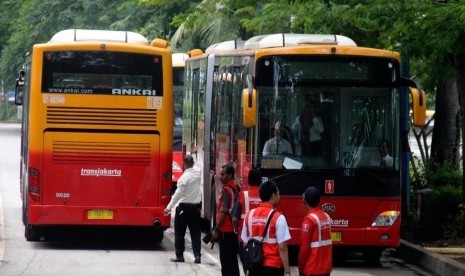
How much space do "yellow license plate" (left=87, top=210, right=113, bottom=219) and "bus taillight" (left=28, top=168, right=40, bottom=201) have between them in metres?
0.89

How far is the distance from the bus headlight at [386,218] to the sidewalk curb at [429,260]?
825mm

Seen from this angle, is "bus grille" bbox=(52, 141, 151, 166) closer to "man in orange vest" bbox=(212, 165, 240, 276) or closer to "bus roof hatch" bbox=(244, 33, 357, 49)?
"bus roof hatch" bbox=(244, 33, 357, 49)

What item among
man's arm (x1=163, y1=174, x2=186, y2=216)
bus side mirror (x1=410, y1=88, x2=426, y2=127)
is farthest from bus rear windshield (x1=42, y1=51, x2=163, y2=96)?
bus side mirror (x1=410, y1=88, x2=426, y2=127)

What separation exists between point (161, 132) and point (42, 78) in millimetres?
2166

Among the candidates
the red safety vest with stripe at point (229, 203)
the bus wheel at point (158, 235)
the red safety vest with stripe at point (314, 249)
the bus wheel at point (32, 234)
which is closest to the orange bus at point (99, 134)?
the bus wheel at point (32, 234)

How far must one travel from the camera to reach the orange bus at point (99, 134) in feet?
62.3

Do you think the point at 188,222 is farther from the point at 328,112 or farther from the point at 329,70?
the point at 329,70

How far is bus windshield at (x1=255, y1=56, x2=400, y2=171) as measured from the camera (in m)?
17.4

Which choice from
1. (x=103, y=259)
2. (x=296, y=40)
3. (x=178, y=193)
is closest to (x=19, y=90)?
(x=103, y=259)

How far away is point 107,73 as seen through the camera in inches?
759

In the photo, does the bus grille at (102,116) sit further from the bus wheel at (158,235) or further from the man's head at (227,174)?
the man's head at (227,174)

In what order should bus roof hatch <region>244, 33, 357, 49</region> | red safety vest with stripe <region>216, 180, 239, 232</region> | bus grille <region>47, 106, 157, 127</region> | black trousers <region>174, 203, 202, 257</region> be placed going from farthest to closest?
bus grille <region>47, 106, 157, 127</region> → bus roof hatch <region>244, 33, 357, 49</region> → black trousers <region>174, 203, 202, 257</region> → red safety vest with stripe <region>216, 180, 239, 232</region>

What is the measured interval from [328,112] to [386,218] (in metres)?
1.87

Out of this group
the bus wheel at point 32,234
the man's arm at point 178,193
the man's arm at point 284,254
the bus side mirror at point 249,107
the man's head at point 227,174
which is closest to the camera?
the man's arm at point 284,254
